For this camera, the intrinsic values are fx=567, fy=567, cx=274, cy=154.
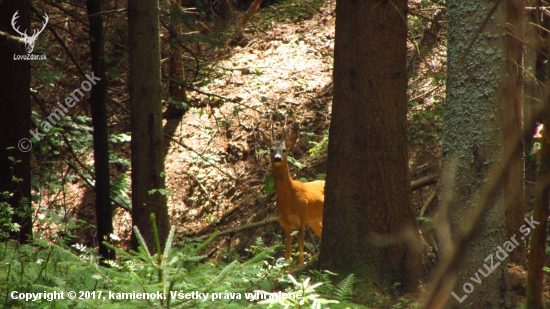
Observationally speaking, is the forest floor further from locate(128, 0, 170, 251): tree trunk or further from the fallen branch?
locate(128, 0, 170, 251): tree trunk

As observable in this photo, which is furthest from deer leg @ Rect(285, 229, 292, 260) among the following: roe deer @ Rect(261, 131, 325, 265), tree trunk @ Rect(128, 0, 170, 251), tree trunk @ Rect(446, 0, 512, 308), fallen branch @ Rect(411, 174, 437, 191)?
tree trunk @ Rect(446, 0, 512, 308)

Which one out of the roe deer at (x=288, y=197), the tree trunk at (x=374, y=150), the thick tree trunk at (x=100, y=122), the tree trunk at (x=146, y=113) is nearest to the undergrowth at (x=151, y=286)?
the tree trunk at (x=374, y=150)

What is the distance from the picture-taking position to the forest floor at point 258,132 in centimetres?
878

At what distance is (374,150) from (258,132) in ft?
21.6

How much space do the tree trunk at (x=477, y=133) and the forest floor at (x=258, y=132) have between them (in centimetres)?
403

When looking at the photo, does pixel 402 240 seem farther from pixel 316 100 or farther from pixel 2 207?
pixel 316 100

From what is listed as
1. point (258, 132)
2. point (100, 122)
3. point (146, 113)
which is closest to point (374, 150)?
point (146, 113)

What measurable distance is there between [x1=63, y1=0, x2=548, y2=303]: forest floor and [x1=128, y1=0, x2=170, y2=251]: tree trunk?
220cm

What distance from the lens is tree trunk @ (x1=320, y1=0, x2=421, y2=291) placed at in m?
4.73

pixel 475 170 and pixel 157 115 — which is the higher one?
pixel 157 115

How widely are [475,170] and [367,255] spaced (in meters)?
1.33

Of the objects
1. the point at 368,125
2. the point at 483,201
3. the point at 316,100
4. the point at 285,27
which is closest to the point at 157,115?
the point at 368,125

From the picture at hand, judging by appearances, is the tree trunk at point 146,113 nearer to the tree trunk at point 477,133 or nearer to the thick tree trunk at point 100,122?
the thick tree trunk at point 100,122

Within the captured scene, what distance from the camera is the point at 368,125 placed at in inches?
187
